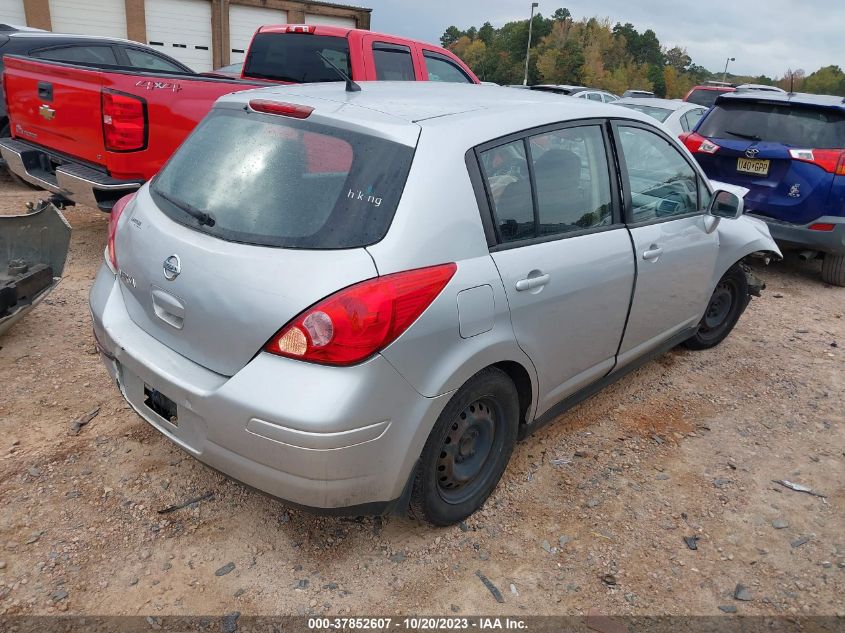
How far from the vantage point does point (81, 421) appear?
3273mm

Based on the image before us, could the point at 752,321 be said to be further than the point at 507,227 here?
Yes

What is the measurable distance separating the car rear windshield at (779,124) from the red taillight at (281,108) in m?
5.54

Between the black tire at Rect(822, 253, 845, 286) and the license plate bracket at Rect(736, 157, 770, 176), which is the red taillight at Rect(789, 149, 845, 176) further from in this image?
the black tire at Rect(822, 253, 845, 286)

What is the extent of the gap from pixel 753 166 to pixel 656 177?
3.48 metres

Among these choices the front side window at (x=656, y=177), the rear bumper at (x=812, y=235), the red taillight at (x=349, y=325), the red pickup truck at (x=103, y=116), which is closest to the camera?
the red taillight at (x=349, y=325)

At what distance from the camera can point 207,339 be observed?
222 cm

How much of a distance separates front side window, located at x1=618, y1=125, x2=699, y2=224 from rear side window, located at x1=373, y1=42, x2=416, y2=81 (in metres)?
3.54

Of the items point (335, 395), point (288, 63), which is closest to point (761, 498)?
point (335, 395)

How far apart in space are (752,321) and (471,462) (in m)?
3.90

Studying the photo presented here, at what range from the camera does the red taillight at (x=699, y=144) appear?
21.8 feet

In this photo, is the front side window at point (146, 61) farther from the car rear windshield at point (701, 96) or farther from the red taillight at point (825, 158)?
the car rear windshield at point (701, 96)

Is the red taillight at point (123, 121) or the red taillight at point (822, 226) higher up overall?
the red taillight at point (123, 121)

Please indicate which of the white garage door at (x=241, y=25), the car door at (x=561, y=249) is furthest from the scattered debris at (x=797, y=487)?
the white garage door at (x=241, y=25)

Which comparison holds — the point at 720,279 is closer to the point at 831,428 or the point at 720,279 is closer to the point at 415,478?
the point at 831,428
